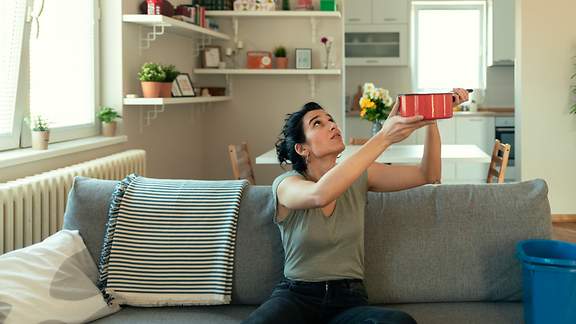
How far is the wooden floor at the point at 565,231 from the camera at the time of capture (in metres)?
6.11

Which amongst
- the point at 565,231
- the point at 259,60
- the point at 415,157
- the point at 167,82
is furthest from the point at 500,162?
the point at 259,60

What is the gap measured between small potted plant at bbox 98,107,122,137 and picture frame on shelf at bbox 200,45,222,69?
1906 mm

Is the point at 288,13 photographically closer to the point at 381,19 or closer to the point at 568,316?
the point at 381,19

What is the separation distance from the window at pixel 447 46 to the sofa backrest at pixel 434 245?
685cm

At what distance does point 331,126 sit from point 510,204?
655mm

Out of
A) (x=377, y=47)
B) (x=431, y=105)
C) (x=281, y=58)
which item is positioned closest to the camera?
(x=431, y=105)

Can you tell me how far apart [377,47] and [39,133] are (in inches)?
228

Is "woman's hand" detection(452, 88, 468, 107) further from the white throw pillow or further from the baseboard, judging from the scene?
the baseboard

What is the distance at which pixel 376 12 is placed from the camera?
8.84m

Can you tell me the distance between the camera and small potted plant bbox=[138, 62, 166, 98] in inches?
187

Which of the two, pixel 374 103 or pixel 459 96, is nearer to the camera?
pixel 459 96

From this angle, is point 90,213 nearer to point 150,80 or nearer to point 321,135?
point 321,135

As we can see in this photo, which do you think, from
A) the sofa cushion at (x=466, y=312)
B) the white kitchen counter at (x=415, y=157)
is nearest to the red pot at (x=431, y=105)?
the sofa cushion at (x=466, y=312)

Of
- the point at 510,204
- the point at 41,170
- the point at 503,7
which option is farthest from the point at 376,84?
the point at 510,204
